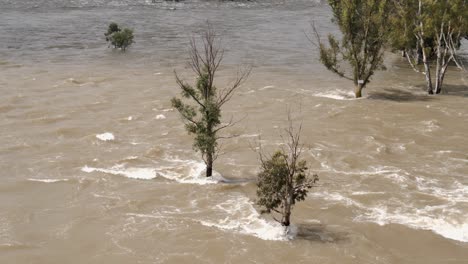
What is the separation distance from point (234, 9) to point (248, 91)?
52.4 metres

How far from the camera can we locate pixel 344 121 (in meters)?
31.0

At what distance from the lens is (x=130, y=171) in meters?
23.8

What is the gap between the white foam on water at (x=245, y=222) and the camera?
17964 mm

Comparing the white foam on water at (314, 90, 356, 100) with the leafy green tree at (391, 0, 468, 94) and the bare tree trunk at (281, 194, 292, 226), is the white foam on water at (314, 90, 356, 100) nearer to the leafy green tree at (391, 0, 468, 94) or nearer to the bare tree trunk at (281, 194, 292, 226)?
the leafy green tree at (391, 0, 468, 94)

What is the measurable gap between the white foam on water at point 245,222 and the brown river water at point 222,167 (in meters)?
0.07

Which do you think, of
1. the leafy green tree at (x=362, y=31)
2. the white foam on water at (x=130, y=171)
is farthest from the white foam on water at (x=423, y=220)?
the leafy green tree at (x=362, y=31)

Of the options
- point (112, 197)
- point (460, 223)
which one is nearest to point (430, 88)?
point (460, 223)

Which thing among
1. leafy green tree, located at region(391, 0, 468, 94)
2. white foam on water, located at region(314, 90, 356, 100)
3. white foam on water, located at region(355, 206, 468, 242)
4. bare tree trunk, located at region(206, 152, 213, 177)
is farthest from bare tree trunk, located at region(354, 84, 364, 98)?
bare tree trunk, located at region(206, 152, 213, 177)

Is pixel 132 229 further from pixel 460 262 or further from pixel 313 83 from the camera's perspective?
pixel 313 83

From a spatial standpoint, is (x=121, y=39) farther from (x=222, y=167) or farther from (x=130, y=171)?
(x=222, y=167)

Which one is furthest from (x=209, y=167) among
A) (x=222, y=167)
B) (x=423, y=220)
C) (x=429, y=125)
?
(x=429, y=125)

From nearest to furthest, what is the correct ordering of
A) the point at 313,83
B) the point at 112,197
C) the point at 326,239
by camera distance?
the point at 326,239, the point at 112,197, the point at 313,83

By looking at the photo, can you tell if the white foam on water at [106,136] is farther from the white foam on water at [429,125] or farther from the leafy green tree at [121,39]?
the leafy green tree at [121,39]

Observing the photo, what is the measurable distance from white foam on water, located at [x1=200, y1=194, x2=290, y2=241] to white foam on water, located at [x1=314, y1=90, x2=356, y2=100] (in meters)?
17.1
